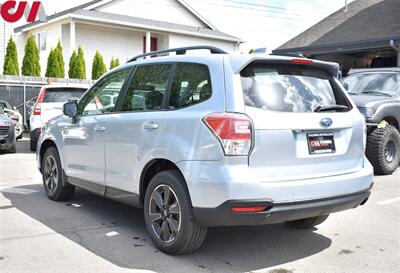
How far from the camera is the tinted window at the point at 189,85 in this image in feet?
13.8

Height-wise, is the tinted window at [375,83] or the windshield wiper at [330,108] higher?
the tinted window at [375,83]

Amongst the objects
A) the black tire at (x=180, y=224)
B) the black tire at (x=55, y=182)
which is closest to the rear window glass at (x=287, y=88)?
the black tire at (x=180, y=224)

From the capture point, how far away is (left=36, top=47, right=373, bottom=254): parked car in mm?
3838

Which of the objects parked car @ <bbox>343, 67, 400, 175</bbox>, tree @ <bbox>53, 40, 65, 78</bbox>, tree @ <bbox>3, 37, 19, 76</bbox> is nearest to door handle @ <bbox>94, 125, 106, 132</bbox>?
parked car @ <bbox>343, 67, 400, 175</bbox>

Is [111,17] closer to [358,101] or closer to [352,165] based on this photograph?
[358,101]

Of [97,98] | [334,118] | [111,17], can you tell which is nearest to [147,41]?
[111,17]

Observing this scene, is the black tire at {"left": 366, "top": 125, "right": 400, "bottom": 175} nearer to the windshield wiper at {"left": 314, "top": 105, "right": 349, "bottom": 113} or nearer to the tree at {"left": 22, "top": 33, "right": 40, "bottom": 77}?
the windshield wiper at {"left": 314, "top": 105, "right": 349, "bottom": 113}

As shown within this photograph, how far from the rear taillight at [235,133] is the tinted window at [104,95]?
6.14ft

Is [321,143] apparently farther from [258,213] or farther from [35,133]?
[35,133]

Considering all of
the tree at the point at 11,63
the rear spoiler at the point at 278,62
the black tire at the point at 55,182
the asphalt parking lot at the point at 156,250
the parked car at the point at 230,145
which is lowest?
the asphalt parking lot at the point at 156,250

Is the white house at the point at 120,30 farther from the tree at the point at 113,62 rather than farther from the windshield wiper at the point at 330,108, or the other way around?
the windshield wiper at the point at 330,108

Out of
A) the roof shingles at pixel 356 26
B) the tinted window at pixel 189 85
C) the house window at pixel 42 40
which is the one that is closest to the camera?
the tinted window at pixel 189 85

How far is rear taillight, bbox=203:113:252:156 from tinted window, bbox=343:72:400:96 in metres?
6.41

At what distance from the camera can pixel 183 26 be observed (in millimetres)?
28844
